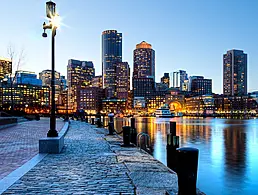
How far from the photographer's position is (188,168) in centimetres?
601

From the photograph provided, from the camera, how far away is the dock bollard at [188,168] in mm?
5988

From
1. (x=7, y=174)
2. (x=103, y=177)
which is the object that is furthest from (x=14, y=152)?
(x=103, y=177)

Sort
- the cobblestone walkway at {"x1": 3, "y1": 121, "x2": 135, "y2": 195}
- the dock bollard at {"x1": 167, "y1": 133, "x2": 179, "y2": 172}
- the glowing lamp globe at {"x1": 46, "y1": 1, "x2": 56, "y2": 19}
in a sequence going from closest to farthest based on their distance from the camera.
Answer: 1. the cobblestone walkway at {"x1": 3, "y1": 121, "x2": 135, "y2": 195}
2. the glowing lamp globe at {"x1": 46, "y1": 1, "x2": 56, "y2": 19}
3. the dock bollard at {"x1": 167, "y1": 133, "x2": 179, "y2": 172}

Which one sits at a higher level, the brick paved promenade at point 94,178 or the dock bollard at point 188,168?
the dock bollard at point 188,168

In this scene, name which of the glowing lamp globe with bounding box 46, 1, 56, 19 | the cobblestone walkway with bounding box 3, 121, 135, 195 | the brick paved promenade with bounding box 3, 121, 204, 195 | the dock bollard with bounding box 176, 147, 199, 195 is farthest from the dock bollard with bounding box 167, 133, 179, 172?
the dock bollard with bounding box 176, 147, 199, 195

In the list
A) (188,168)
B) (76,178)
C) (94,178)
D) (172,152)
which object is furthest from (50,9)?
(188,168)

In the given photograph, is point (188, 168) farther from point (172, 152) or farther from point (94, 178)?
point (172, 152)

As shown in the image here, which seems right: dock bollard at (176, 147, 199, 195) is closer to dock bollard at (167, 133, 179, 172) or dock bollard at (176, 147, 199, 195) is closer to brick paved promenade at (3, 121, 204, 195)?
brick paved promenade at (3, 121, 204, 195)

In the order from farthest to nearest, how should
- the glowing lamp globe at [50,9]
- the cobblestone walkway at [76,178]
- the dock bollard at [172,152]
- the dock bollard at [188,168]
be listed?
1. the dock bollard at [172,152]
2. the glowing lamp globe at [50,9]
3. the cobblestone walkway at [76,178]
4. the dock bollard at [188,168]

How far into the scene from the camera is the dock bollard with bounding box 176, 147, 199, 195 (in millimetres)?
5988

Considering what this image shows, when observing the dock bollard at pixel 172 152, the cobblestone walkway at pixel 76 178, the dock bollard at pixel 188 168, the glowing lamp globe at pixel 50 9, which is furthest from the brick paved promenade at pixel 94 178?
the glowing lamp globe at pixel 50 9

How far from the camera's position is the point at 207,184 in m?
15.3

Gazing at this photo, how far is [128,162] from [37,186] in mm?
4605

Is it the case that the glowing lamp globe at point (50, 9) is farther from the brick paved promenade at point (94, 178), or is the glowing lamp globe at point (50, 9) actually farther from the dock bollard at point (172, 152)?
the dock bollard at point (172, 152)
